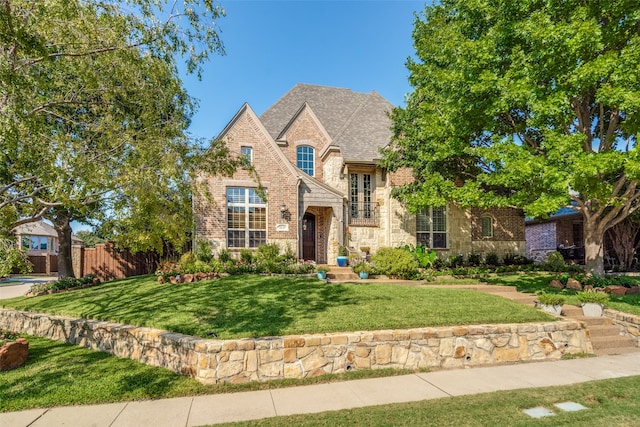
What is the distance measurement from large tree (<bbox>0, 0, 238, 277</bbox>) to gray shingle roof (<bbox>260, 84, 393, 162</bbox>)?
10.7 metres

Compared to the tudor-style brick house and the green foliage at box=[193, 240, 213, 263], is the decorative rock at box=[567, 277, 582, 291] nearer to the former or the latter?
the tudor-style brick house

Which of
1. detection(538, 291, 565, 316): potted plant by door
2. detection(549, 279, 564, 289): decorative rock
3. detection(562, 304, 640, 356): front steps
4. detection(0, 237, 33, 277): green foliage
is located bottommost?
detection(562, 304, 640, 356): front steps

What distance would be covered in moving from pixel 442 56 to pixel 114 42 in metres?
10.4

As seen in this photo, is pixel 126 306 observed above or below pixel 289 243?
below

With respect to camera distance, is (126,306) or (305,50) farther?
(305,50)

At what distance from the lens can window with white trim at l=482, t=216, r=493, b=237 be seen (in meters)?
18.7

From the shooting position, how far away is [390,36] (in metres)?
15.8

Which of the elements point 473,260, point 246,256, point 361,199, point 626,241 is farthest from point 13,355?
point 626,241

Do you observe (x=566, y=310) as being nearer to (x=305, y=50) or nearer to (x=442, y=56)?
(x=442, y=56)

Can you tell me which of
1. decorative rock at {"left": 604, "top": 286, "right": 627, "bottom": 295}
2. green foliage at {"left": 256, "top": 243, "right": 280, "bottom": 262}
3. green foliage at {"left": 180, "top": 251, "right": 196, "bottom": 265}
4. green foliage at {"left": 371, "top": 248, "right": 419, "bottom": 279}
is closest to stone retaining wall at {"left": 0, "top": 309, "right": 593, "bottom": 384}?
green foliage at {"left": 180, "top": 251, "right": 196, "bottom": 265}

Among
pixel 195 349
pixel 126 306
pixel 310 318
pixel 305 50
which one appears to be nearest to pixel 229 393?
pixel 195 349

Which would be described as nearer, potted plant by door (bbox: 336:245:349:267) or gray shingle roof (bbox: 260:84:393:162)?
potted plant by door (bbox: 336:245:349:267)

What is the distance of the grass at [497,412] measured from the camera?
14.3 feet

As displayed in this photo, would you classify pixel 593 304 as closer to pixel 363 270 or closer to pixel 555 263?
pixel 363 270
